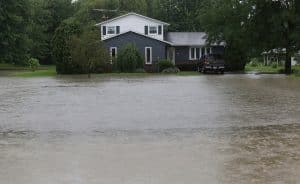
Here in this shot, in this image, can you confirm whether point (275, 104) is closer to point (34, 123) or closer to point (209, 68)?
point (34, 123)

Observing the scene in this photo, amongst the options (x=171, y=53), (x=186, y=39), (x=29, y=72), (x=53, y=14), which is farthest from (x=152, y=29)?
(x=53, y=14)

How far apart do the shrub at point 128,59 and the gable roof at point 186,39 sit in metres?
8.99

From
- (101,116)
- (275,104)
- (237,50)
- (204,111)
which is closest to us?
(101,116)

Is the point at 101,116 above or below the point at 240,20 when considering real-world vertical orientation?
below

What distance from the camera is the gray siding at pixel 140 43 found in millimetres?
58062

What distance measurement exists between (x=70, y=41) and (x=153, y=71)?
33.4 feet

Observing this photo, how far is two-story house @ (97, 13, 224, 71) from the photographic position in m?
59.1

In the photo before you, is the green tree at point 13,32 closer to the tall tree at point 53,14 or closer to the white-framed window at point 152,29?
the tall tree at point 53,14

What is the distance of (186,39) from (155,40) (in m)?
6.48

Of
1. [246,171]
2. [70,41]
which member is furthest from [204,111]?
[70,41]

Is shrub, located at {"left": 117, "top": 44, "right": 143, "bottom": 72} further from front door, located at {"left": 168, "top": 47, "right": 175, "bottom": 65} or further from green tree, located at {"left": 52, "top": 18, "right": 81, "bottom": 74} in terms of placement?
front door, located at {"left": 168, "top": 47, "right": 175, "bottom": 65}

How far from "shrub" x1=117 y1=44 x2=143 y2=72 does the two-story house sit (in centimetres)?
406

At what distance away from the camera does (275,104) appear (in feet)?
66.1

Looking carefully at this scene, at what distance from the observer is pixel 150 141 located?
39.9 ft
